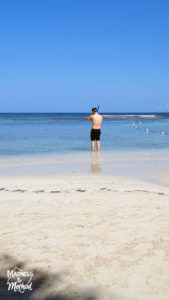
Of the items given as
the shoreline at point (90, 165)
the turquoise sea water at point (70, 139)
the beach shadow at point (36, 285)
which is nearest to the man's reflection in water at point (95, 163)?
the shoreline at point (90, 165)

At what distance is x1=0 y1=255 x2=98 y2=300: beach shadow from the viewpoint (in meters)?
2.78

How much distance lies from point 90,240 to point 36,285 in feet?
3.48

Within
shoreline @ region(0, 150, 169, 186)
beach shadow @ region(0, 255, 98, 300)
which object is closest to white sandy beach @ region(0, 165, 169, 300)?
beach shadow @ region(0, 255, 98, 300)

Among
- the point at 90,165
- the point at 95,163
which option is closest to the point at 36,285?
the point at 90,165

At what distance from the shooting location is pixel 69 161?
36.4 feet

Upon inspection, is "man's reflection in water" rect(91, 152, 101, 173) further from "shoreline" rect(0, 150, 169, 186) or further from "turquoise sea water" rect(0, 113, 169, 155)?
"turquoise sea water" rect(0, 113, 169, 155)

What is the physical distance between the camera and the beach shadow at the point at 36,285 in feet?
9.12

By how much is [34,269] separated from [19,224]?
1.24 m

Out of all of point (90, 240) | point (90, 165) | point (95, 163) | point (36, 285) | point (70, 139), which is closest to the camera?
point (36, 285)

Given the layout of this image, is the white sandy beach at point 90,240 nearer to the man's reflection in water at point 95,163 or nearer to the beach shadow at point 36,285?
the beach shadow at point 36,285

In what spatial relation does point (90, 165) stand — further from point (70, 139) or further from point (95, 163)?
point (70, 139)

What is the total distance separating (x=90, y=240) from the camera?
388 cm

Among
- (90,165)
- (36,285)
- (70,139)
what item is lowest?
(36,285)

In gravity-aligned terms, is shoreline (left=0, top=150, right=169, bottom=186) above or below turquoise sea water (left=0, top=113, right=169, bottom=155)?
below
